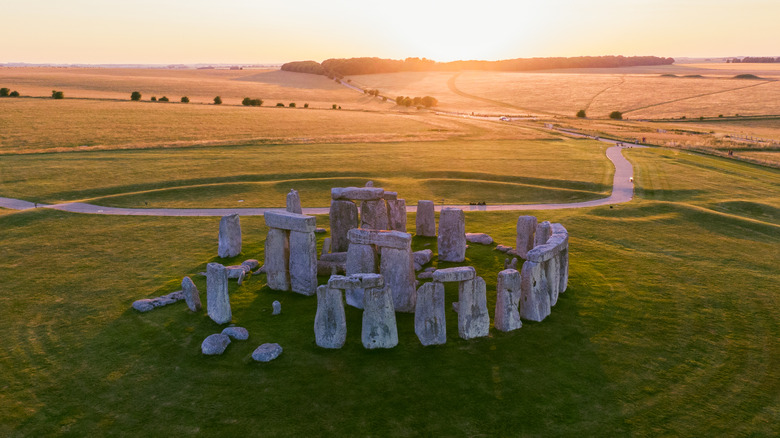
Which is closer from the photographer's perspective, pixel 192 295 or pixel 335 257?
pixel 192 295

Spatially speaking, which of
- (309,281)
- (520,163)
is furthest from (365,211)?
(520,163)

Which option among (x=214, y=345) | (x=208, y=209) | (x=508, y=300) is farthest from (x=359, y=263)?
(x=208, y=209)

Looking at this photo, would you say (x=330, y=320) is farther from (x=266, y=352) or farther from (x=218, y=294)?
(x=218, y=294)

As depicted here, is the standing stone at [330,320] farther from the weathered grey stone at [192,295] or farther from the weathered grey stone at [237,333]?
the weathered grey stone at [192,295]

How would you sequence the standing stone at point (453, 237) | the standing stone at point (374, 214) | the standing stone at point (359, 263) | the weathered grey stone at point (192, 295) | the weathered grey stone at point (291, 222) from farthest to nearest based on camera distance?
the standing stone at point (374, 214) → the standing stone at point (453, 237) → the weathered grey stone at point (291, 222) → the standing stone at point (359, 263) → the weathered grey stone at point (192, 295)

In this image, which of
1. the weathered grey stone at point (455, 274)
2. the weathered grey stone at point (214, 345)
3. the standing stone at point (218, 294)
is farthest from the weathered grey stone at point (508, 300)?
the standing stone at point (218, 294)

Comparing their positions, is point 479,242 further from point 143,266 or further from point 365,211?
point 143,266
